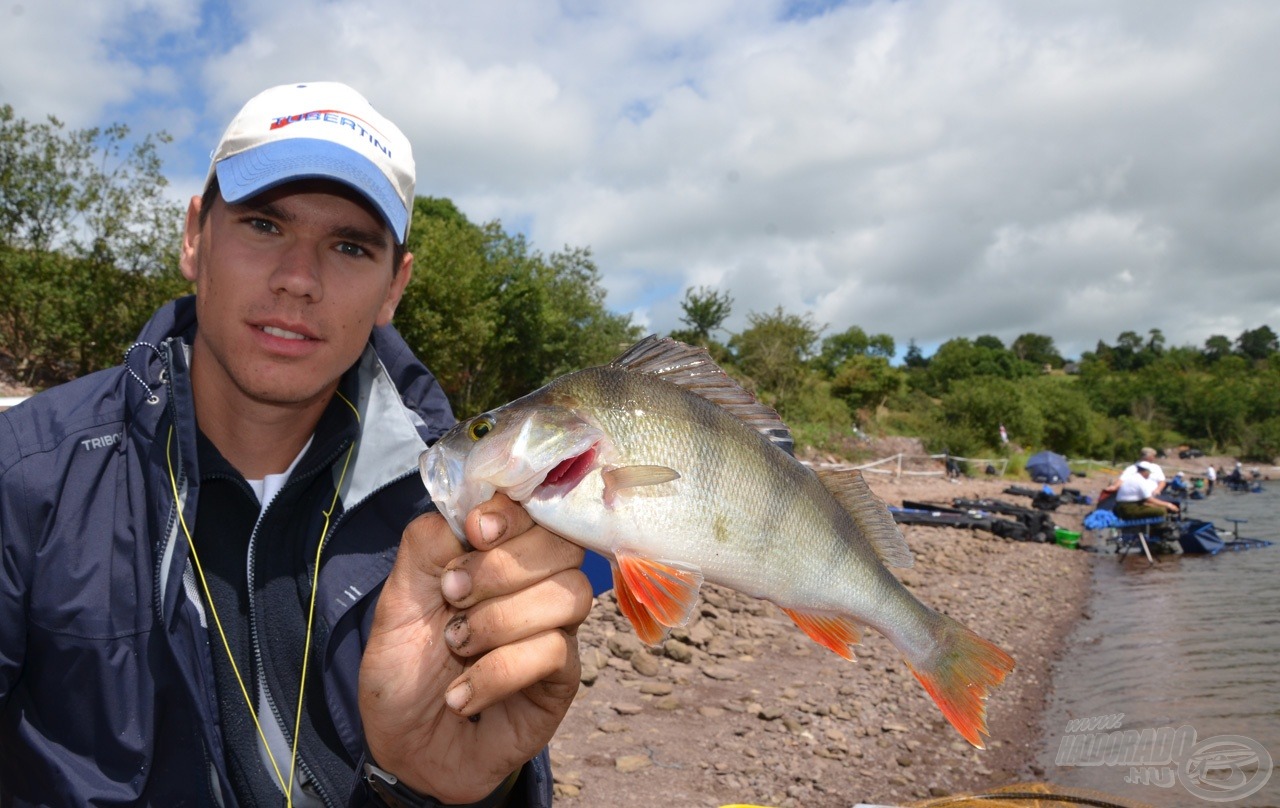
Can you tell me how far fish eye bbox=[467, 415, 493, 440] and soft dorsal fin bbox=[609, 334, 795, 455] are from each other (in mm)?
434

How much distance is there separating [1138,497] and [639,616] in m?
20.8

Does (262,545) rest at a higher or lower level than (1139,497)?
higher

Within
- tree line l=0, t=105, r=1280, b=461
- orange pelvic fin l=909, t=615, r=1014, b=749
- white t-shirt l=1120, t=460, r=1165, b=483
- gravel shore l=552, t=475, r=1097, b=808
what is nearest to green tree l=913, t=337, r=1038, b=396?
tree line l=0, t=105, r=1280, b=461

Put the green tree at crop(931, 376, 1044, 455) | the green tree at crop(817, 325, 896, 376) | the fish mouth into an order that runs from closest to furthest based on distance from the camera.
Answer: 1. the fish mouth
2. the green tree at crop(931, 376, 1044, 455)
3. the green tree at crop(817, 325, 896, 376)

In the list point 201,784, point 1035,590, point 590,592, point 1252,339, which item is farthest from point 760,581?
point 1252,339

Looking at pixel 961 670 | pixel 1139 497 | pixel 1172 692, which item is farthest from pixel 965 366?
pixel 961 670

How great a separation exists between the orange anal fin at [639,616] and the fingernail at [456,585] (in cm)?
34

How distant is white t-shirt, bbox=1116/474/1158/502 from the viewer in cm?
1875

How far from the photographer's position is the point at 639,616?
75.8 inches

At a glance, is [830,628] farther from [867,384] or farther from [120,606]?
[867,384]

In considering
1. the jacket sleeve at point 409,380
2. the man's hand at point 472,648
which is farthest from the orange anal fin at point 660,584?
the jacket sleeve at point 409,380

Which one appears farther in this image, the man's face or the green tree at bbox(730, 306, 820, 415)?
the green tree at bbox(730, 306, 820, 415)

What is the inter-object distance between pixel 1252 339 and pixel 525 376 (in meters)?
168

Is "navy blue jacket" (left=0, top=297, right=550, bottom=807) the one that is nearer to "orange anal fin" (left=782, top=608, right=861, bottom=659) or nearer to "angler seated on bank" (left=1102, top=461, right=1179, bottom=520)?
"orange anal fin" (left=782, top=608, right=861, bottom=659)
